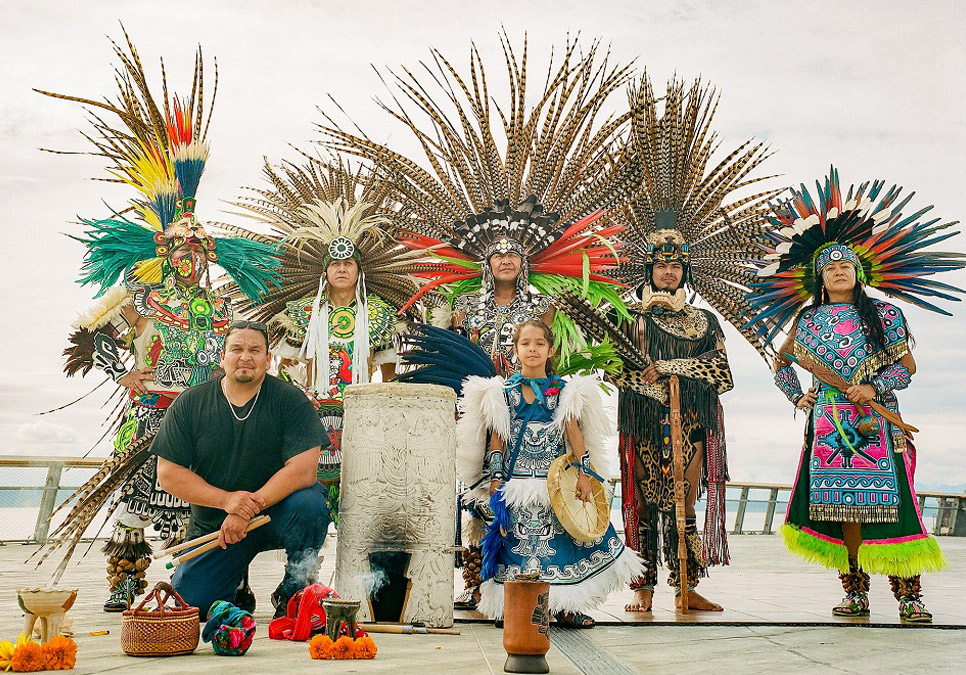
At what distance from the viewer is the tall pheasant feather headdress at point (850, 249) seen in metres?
5.54

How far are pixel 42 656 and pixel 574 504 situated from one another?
2.15m

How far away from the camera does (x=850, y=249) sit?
18.0ft

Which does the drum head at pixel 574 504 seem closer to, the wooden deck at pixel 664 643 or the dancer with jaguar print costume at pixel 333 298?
the wooden deck at pixel 664 643

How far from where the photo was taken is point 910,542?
5148mm

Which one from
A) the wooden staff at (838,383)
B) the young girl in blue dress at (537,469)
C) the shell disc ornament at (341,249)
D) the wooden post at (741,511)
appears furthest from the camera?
the wooden post at (741,511)

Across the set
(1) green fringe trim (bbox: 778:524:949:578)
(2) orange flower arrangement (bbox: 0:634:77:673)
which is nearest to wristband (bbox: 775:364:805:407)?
(1) green fringe trim (bbox: 778:524:949:578)

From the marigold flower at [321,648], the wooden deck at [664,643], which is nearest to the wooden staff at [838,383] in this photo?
the wooden deck at [664,643]

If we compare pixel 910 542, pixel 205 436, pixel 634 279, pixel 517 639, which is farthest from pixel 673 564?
pixel 205 436

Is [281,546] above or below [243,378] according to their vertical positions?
below

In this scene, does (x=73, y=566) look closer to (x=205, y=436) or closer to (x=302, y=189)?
(x=302, y=189)

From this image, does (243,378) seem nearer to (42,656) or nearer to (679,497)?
(42,656)

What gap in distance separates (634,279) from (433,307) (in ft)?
4.10

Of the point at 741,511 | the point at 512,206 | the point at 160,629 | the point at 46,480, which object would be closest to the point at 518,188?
the point at 512,206

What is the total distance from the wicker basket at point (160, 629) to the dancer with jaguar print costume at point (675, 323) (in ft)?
8.00
